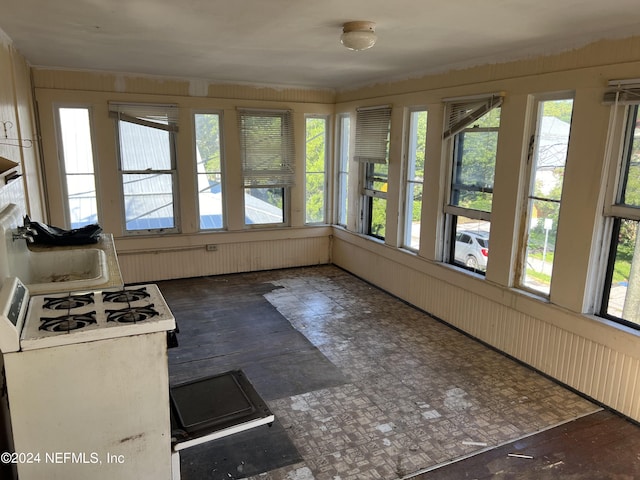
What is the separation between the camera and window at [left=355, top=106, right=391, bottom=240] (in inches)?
198

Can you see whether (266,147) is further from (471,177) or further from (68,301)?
(68,301)

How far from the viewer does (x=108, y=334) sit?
1.62 metres

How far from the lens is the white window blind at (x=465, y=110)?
365 centimetres

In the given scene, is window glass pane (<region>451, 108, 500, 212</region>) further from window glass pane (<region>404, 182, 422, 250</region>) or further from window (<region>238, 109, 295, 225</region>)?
window (<region>238, 109, 295, 225</region>)

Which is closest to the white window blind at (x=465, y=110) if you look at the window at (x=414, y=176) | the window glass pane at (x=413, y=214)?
the window at (x=414, y=176)

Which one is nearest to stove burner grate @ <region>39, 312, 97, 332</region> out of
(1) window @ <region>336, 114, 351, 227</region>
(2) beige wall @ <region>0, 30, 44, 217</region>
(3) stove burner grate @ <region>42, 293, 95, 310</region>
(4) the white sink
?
(3) stove burner grate @ <region>42, 293, 95, 310</region>

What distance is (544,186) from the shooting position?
11.1ft

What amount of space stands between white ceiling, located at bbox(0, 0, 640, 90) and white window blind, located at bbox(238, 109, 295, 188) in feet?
4.02

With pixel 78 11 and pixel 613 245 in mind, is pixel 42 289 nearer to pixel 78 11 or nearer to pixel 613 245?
pixel 78 11

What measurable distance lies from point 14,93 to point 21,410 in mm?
2766

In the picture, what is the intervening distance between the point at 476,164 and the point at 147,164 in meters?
3.70

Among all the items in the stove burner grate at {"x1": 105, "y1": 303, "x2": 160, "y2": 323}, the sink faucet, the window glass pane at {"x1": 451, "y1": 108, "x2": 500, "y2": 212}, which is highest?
the window glass pane at {"x1": 451, "y1": 108, "x2": 500, "y2": 212}

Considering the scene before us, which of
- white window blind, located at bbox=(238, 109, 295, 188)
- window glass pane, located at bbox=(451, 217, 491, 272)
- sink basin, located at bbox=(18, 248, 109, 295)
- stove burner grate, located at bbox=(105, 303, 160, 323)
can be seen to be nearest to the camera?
stove burner grate, located at bbox=(105, 303, 160, 323)

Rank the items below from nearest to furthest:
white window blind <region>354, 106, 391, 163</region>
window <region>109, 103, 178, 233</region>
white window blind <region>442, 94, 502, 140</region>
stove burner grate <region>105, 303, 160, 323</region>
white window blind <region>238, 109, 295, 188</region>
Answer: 1. stove burner grate <region>105, 303, 160, 323</region>
2. white window blind <region>442, 94, 502, 140</region>
3. white window blind <region>354, 106, 391, 163</region>
4. window <region>109, 103, 178, 233</region>
5. white window blind <region>238, 109, 295, 188</region>
